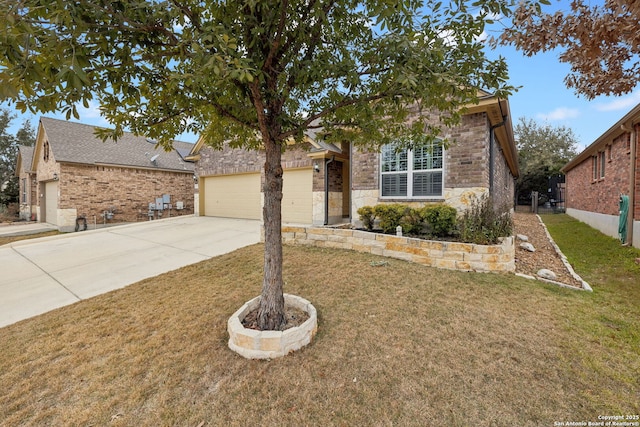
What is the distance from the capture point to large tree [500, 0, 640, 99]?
378 centimetres

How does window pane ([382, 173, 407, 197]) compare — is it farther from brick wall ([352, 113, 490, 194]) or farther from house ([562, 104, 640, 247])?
house ([562, 104, 640, 247])

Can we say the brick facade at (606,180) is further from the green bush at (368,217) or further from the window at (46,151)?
the window at (46,151)

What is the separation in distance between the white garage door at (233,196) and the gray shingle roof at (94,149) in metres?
2.59

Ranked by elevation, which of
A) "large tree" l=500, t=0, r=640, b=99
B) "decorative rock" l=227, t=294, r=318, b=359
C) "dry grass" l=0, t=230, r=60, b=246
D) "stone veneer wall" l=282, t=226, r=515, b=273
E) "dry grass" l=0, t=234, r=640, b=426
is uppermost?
"large tree" l=500, t=0, r=640, b=99

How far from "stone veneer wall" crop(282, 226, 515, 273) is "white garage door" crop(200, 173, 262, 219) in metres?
6.36

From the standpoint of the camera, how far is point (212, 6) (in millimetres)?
2295

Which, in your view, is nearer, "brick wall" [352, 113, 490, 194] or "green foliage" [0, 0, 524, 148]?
"green foliage" [0, 0, 524, 148]

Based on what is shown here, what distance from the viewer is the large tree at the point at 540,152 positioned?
22844mm

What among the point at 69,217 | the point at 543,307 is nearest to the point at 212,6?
the point at 543,307

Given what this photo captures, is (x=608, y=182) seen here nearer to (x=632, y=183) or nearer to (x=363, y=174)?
(x=632, y=183)

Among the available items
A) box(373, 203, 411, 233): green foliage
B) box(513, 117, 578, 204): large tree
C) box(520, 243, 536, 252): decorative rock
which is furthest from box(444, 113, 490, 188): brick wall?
box(513, 117, 578, 204): large tree

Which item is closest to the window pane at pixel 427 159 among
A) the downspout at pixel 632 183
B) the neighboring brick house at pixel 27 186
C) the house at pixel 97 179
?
the downspout at pixel 632 183

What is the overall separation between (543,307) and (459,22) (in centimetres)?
370

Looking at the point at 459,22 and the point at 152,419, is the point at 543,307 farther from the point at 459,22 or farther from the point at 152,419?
the point at 152,419
